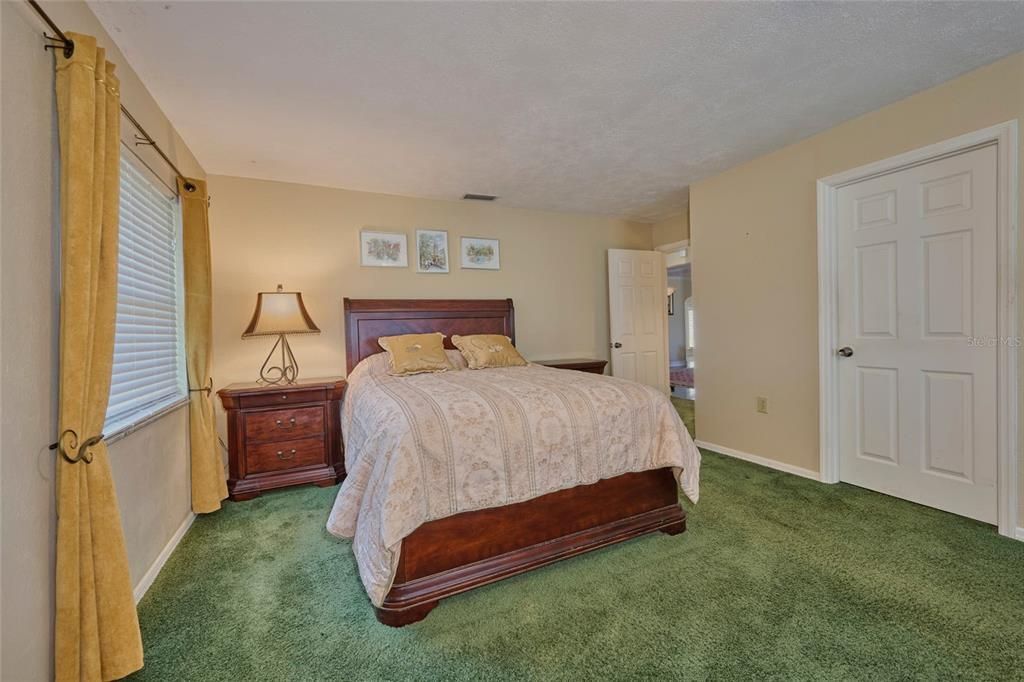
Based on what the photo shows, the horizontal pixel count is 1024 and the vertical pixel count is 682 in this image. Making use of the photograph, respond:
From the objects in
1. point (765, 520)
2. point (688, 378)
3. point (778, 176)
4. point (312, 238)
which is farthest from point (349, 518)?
point (688, 378)

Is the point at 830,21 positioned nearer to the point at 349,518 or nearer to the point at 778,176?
the point at 778,176

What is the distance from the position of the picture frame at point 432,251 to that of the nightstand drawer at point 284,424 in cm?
157

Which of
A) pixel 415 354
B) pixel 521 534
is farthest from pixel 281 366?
pixel 521 534

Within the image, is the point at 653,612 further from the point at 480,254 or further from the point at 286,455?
the point at 480,254

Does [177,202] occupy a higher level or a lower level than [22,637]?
higher

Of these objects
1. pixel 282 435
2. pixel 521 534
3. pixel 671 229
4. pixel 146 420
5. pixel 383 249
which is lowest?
pixel 521 534

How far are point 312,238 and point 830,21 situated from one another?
352 centimetres

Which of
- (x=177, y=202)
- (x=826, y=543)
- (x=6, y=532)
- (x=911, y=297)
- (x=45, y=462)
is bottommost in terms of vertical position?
(x=826, y=543)

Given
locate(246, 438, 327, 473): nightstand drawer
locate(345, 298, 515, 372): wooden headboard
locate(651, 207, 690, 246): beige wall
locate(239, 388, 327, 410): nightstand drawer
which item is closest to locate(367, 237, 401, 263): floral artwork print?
locate(345, 298, 515, 372): wooden headboard

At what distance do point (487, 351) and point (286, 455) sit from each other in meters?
1.64

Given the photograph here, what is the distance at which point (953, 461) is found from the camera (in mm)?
2387

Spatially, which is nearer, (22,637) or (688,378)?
(22,637)

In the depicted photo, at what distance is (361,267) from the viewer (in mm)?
3740

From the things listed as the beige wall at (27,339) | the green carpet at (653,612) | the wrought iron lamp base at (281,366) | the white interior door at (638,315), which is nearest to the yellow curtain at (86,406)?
the beige wall at (27,339)
